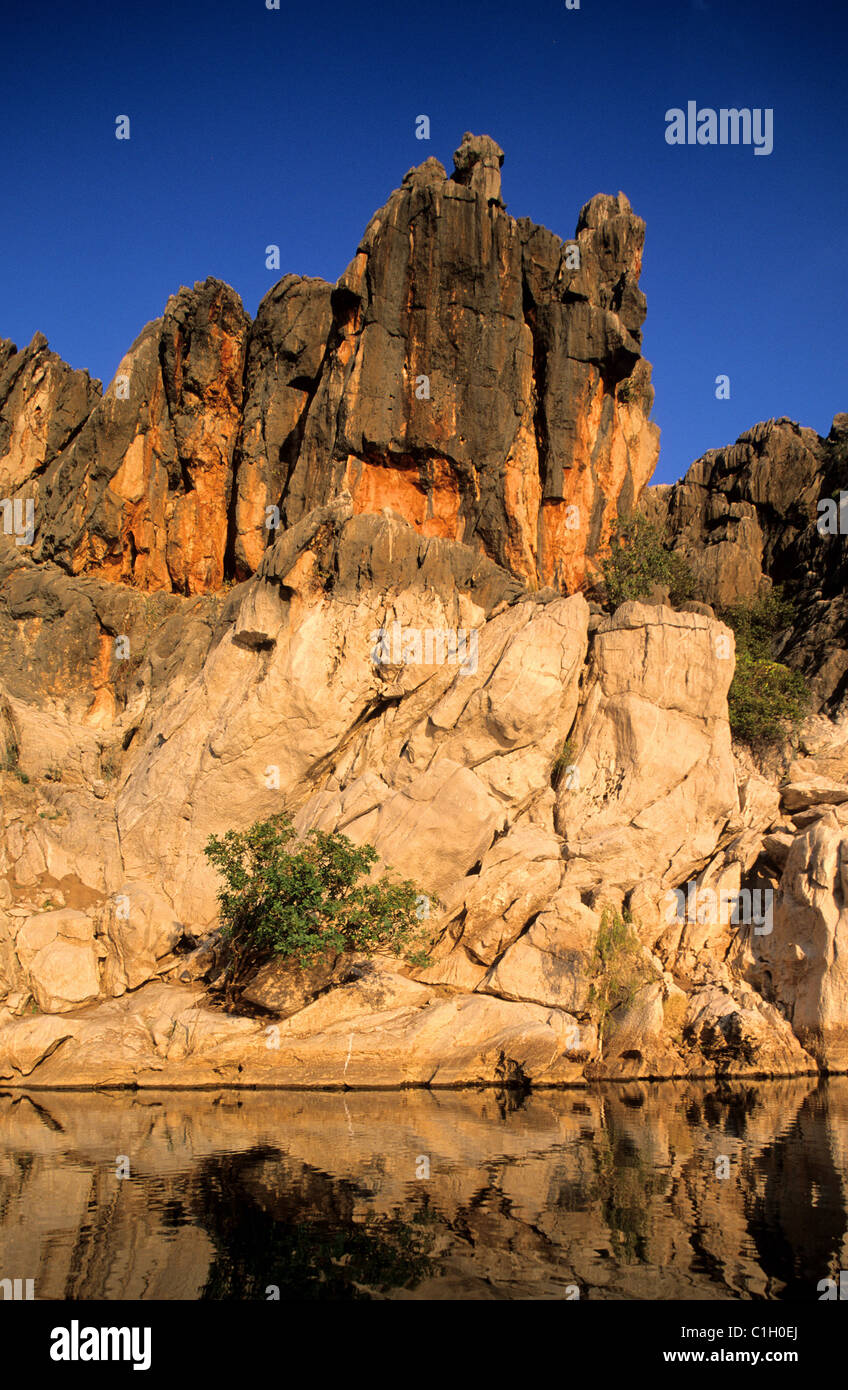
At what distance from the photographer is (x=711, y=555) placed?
147 ft

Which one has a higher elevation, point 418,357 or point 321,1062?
point 418,357

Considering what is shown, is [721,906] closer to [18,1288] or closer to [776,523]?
[18,1288]

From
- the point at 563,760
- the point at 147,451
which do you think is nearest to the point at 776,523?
the point at 563,760

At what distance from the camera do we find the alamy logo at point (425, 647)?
3231 centimetres

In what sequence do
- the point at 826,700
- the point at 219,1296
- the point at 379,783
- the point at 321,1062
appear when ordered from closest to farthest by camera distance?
the point at 219,1296 → the point at 321,1062 → the point at 379,783 → the point at 826,700

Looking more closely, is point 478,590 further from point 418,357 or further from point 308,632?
point 418,357

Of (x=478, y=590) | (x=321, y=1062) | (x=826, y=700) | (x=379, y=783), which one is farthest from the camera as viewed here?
(x=826, y=700)

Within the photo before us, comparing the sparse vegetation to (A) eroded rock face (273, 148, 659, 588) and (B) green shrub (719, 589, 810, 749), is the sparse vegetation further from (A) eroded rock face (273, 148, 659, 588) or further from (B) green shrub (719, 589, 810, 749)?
(A) eroded rock face (273, 148, 659, 588)

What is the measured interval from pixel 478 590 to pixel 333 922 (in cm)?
1350

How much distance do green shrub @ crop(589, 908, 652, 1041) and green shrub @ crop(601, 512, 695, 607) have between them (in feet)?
46.3

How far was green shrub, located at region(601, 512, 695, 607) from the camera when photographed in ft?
122

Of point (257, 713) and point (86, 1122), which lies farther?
point (257, 713)

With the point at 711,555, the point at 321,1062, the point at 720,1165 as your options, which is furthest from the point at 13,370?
the point at 720,1165

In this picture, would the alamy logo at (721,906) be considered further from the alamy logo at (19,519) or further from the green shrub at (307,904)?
the alamy logo at (19,519)
